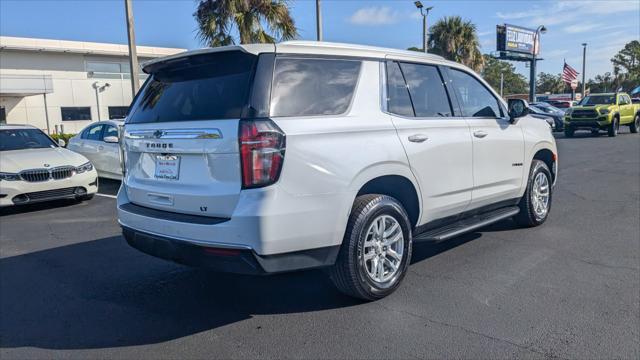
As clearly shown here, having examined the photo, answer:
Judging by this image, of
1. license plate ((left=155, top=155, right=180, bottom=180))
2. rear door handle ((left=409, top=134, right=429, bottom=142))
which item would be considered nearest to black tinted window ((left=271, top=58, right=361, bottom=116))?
rear door handle ((left=409, top=134, right=429, bottom=142))

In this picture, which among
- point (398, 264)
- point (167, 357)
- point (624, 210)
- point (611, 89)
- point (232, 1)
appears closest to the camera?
point (167, 357)

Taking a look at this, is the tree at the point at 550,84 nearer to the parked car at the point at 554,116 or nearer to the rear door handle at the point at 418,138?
the parked car at the point at 554,116

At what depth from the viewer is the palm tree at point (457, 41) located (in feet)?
107

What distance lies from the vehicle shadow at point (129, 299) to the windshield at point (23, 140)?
4380 mm

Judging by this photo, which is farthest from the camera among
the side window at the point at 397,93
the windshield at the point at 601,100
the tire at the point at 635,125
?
the tire at the point at 635,125

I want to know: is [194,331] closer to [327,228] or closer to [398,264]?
[327,228]

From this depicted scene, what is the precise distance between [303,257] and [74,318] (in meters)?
1.82

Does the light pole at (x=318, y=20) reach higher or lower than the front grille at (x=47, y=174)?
higher

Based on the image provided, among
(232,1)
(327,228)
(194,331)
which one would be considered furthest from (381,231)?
(232,1)

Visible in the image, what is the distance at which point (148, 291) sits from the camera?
174 inches

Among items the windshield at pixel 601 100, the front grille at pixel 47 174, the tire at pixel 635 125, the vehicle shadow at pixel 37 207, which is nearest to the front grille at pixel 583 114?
the windshield at pixel 601 100

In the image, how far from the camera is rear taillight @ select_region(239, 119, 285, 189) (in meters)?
3.30

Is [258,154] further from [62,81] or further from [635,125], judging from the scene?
[62,81]

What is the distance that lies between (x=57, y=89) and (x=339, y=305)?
3115 centimetres
